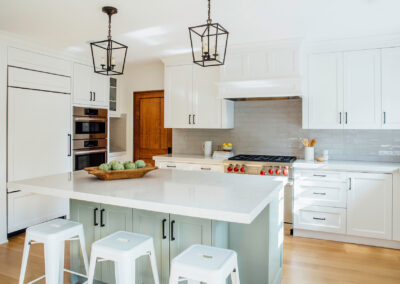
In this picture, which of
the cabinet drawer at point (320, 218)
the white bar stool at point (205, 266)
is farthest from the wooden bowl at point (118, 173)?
the cabinet drawer at point (320, 218)

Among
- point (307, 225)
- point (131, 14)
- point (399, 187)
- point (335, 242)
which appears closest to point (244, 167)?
point (307, 225)

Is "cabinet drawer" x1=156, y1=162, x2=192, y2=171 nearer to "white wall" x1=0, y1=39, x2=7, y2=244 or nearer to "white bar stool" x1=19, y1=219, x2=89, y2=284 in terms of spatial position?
"white wall" x1=0, y1=39, x2=7, y2=244

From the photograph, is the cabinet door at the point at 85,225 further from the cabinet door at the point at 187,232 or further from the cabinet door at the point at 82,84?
the cabinet door at the point at 82,84

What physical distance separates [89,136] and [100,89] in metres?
0.84

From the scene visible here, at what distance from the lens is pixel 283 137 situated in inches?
182

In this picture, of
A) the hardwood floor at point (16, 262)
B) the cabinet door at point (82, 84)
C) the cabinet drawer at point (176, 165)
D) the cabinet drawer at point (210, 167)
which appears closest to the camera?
the hardwood floor at point (16, 262)

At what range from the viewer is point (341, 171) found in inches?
149

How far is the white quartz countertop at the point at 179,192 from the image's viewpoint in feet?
5.67

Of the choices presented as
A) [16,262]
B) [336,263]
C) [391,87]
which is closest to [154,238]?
[16,262]

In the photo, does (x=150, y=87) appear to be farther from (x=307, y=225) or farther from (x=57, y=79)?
(x=307, y=225)

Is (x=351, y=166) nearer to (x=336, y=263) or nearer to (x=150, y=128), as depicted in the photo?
(x=336, y=263)

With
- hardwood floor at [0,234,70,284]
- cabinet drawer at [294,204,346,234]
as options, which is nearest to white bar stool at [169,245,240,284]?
hardwood floor at [0,234,70,284]

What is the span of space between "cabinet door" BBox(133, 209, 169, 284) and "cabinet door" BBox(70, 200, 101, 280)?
0.39m

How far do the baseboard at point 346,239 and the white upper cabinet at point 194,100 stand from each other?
181 centimetres
